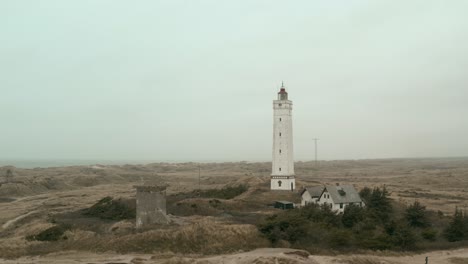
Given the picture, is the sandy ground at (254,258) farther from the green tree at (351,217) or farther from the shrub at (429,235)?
the green tree at (351,217)

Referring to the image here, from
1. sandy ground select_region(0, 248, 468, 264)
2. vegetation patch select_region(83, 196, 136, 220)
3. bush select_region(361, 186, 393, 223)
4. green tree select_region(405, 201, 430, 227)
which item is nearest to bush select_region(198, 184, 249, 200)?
vegetation patch select_region(83, 196, 136, 220)

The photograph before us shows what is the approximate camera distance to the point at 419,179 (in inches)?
3824

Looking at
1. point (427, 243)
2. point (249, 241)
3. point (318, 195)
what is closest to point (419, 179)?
point (318, 195)

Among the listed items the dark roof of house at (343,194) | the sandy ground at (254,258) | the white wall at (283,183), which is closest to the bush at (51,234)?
the sandy ground at (254,258)

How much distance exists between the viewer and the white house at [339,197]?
146 feet

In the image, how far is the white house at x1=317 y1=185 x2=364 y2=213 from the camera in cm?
4438

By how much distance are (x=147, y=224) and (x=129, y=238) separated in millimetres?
3788

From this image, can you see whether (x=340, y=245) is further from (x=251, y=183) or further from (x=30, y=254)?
(x=251, y=183)

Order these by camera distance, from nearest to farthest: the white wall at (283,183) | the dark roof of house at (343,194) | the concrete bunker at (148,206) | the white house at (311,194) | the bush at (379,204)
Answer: the concrete bunker at (148,206) → the bush at (379,204) → the dark roof of house at (343,194) → the white house at (311,194) → the white wall at (283,183)

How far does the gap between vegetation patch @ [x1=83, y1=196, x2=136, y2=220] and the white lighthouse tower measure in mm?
19796

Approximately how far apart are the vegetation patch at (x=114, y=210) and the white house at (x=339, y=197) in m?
20.0

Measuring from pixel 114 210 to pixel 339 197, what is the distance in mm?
23735

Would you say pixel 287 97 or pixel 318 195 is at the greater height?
pixel 287 97

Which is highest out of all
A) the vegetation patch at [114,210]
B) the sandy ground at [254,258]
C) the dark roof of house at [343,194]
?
the dark roof of house at [343,194]
